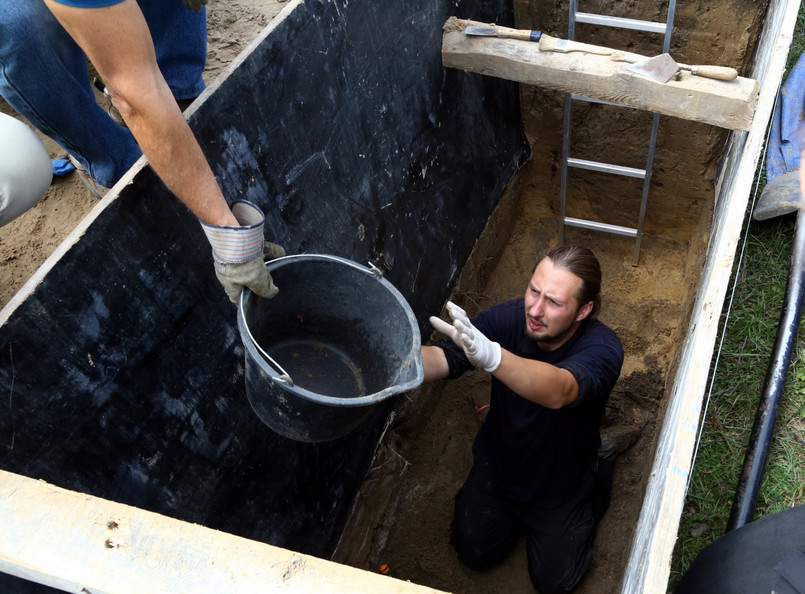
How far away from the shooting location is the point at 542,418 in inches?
118

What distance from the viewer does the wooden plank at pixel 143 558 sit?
54.8 inches

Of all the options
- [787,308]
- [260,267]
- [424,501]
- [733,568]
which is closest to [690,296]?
[787,308]

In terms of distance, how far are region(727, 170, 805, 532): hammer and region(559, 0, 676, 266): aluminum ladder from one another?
2.88 feet

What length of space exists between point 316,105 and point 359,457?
5.51 ft

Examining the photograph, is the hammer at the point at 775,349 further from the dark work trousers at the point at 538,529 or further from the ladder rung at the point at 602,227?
the ladder rung at the point at 602,227

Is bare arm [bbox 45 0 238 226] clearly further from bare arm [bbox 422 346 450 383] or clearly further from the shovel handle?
the shovel handle

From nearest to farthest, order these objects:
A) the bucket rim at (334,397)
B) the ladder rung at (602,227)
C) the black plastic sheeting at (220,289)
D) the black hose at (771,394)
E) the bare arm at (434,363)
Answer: the bucket rim at (334,397) < the black plastic sheeting at (220,289) < the black hose at (771,394) < the bare arm at (434,363) < the ladder rung at (602,227)

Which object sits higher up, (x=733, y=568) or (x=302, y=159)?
(x=302, y=159)

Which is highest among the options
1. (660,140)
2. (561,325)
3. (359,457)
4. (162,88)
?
(162,88)

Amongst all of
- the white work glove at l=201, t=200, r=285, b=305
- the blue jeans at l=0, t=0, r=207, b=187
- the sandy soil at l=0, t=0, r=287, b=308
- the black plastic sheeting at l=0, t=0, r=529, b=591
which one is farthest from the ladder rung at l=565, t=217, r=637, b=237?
the white work glove at l=201, t=200, r=285, b=305

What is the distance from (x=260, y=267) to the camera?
2031mm

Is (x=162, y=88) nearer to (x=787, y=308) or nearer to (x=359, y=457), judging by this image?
(x=359, y=457)

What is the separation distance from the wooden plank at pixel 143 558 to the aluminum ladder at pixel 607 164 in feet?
10.5

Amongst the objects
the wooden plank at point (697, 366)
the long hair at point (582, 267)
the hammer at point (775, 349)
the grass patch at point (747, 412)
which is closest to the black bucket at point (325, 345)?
the wooden plank at point (697, 366)
